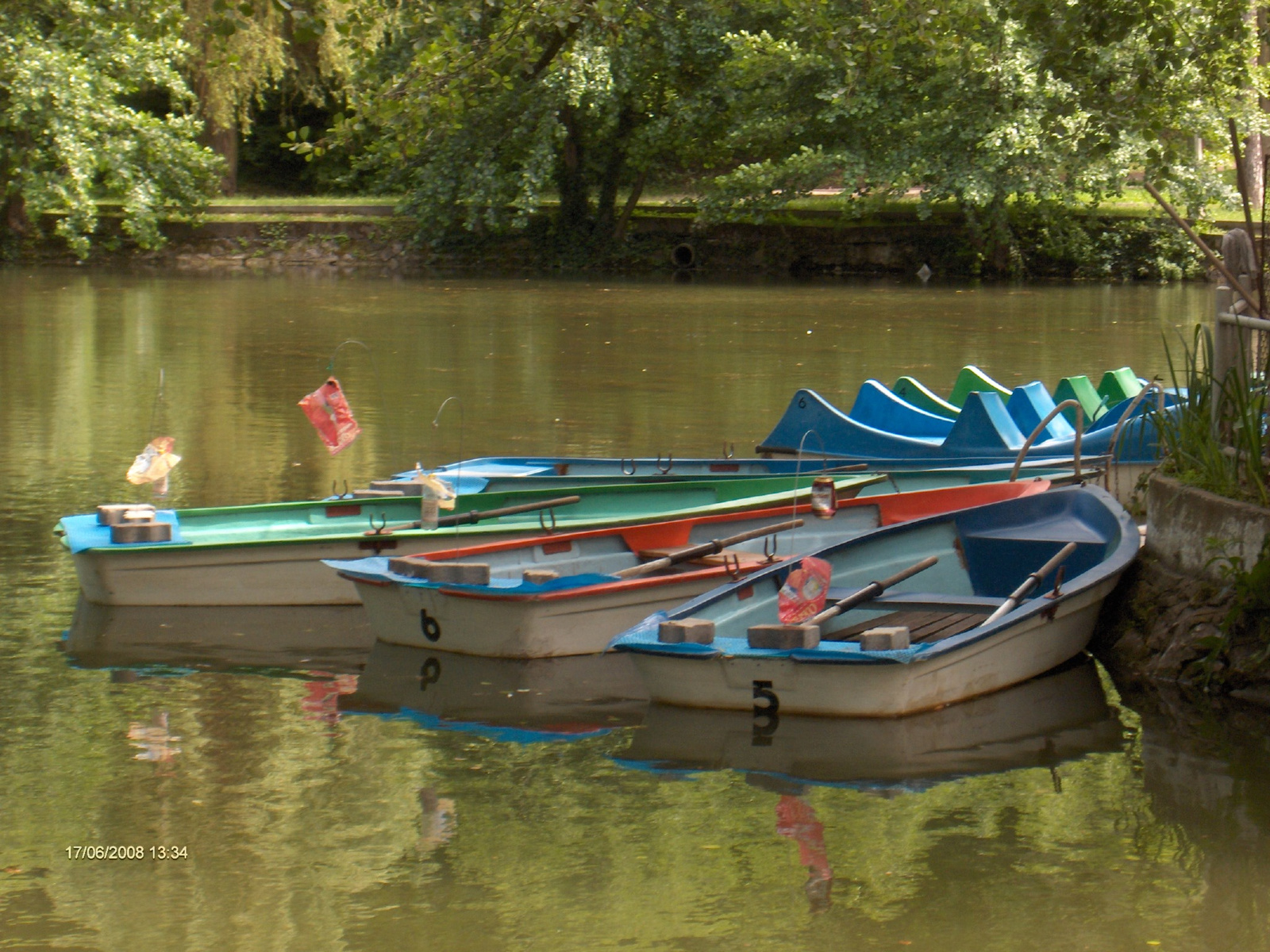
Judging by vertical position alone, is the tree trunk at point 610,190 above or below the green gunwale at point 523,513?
above

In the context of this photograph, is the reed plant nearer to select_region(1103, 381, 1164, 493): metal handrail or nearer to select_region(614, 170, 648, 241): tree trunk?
select_region(1103, 381, 1164, 493): metal handrail

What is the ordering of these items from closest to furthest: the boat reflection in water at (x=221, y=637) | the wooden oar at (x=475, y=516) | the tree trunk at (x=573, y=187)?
the boat reflection in water at (x=221, y=637)
the wooden oar at (x=475, y=516)
the tree trunk at (x=573, y=187)

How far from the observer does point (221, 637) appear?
309 inches

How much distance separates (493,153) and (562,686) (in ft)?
89.2

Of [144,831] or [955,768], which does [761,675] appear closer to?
[955,768]

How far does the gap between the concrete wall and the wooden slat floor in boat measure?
34.9 inches

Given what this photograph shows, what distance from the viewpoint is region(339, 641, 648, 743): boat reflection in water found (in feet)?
21.6

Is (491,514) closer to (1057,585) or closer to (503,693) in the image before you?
(503,693)

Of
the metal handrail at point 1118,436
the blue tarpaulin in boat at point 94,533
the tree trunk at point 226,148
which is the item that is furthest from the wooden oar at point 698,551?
the tree trunk at point 226,148

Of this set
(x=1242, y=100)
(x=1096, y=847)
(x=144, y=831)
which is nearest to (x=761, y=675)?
(x=1096, y=847)

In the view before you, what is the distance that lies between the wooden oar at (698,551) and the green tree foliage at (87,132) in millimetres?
23731

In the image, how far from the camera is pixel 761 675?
6297mm

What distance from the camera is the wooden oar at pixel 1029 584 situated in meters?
6.79

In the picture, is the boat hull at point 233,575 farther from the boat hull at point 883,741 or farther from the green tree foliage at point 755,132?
the green tree foliage at point 755,132
